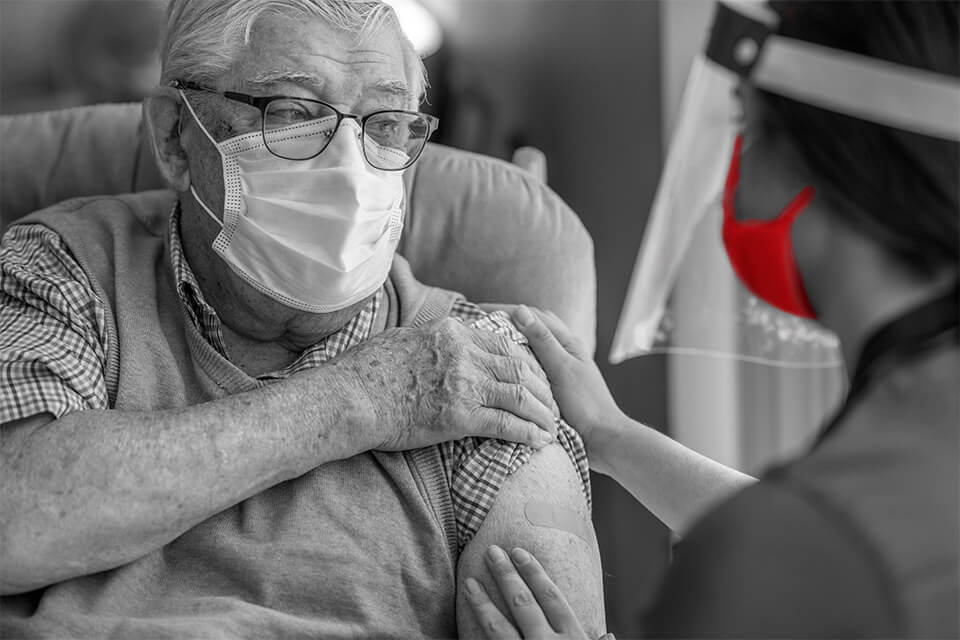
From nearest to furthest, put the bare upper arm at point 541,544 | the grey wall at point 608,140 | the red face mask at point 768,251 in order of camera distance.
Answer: the red face mask at point 768,251, the bare upper arm at point 541,544, the grey wall at point 608,140

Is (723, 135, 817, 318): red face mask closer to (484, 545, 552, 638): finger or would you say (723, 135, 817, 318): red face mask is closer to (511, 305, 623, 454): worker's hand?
(484, 545, 552, 638): finger

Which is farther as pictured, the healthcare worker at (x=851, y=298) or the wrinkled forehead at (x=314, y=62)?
the wrinkled forehead at (x=314, y=62)

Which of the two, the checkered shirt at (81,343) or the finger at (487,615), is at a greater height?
the checkered shirt at (81,343)

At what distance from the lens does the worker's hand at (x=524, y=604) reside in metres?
1.27

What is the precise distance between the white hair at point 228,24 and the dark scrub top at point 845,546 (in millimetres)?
954

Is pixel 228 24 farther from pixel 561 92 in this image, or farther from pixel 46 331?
pixel 561 92

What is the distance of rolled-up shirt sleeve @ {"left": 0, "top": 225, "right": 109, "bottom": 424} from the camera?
50.2 inches

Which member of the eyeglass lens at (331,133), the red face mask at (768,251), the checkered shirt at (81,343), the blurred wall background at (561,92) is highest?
the red face mask at (768,251)

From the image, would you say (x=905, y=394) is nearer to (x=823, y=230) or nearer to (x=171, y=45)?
(x=823, y=230)

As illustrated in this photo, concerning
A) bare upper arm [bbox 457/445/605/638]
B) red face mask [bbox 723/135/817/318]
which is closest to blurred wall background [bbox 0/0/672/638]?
bare upper arm [bbox 457/445/605/638]

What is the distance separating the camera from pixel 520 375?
150 cm

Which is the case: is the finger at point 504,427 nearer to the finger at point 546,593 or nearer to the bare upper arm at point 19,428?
the finger at point 546,593

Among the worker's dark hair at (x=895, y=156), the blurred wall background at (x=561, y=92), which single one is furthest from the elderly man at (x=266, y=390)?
the blurred wall background at (x=561, y=92)

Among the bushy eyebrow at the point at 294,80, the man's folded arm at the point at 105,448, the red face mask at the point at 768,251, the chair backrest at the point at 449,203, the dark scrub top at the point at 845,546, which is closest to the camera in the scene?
the dark scrub top at the point at 845,546
